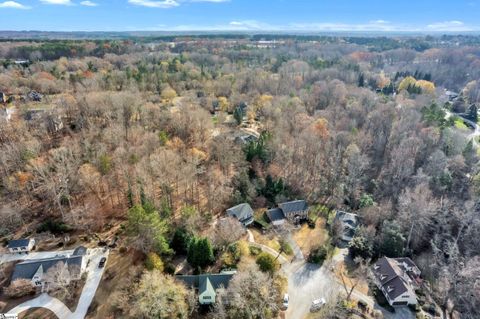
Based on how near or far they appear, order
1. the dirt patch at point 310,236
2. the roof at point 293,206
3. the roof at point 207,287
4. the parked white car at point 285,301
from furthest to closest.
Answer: the roof at point 293,206
the dirt patch at point 310,236
the parked white car at point 285,301
the roof at point 207,287

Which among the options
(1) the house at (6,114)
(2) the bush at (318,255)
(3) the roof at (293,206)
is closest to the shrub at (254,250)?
(2) the bush at (318,255)

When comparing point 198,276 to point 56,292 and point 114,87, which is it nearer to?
point 56,292

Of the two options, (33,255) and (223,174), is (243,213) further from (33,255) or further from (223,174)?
(33,255)

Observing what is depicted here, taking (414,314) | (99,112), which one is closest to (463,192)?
(414,314)

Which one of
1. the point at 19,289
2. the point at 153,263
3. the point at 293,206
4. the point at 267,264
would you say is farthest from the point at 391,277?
the point at 19,289

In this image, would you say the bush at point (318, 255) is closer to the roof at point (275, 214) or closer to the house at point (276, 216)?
the house at point (276, 216)
